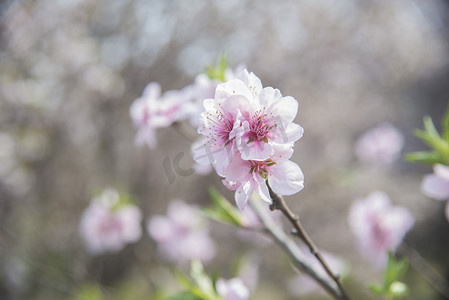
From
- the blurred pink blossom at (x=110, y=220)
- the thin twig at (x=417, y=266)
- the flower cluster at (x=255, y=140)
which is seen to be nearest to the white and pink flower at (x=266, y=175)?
the flower cluster at (x=255, y=140)

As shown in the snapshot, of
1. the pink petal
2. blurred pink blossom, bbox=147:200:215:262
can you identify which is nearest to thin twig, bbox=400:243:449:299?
the pink petal

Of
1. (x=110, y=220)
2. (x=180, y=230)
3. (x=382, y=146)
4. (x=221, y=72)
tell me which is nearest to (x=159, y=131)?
(x=180, y=230)

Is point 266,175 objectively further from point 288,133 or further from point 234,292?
point 234,292

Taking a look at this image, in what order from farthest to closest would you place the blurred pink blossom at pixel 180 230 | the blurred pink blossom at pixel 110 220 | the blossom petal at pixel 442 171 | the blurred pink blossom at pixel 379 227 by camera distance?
the blurred pink blossom at pixel 180 230 < the blurred pink blossom at pixel 110 220 < the blurred pink blossom at pixel 379 227 < the blossom petal at pixel 442 171

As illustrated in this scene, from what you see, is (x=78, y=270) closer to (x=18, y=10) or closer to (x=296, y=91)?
(x=18, y=10)

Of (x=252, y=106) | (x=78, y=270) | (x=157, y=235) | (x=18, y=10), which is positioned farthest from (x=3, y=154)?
(x=252, y=106)

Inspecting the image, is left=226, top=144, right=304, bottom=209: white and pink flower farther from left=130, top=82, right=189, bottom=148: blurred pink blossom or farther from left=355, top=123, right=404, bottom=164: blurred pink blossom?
left=355, top=123, right=404, bottom=164: blurred pink blossom

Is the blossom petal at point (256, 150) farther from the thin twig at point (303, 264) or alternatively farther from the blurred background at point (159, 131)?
the blurred background at point (159, 131)

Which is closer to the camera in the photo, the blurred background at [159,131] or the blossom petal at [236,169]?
the blossom petal at [236,169]
